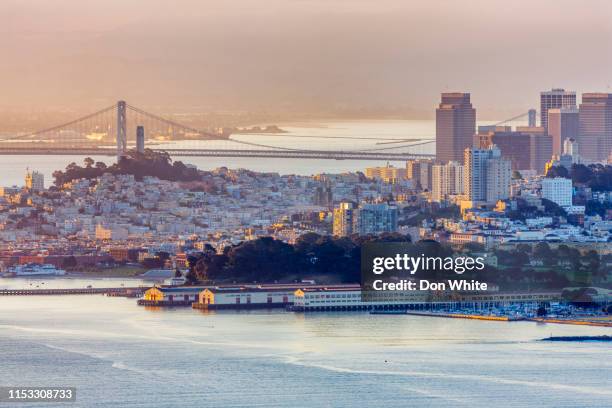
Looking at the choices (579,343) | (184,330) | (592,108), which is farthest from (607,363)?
(592,108)

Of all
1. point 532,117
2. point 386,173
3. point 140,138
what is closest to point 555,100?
point 532,117

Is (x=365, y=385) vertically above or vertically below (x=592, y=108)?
below

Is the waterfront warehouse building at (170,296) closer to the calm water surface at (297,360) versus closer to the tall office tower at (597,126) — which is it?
the calm water surface at (297,360)

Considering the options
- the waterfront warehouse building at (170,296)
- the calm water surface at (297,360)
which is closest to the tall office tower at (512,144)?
the waterfront warehouse building at (170,296)

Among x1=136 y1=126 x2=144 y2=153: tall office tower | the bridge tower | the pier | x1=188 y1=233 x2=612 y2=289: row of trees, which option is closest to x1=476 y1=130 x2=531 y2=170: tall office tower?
x1=136 y1=126 x2=144 y2=153: tall office tower

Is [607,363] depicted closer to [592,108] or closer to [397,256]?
[397,256]

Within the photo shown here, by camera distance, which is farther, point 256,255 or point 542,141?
point 542,141

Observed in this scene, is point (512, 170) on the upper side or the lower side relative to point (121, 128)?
lower

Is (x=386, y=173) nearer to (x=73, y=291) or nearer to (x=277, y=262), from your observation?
(x=277, y=262)
